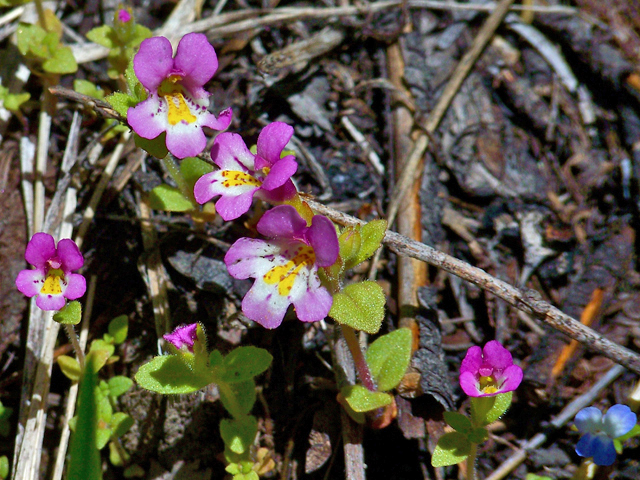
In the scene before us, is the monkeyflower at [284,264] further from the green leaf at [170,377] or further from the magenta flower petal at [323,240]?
the green leaf at [170,377]

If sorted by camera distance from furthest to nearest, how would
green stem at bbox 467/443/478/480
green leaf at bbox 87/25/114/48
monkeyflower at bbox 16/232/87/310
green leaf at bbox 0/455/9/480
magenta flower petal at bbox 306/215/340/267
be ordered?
1. green leaf at bbox 87/25/114/48
2. green leaf at bbox 0/455/9/480
3. monkeyflower at bbox 16/232/87/310
4. green stem at bbox 467/443/478/480
5. magenta flower petal at bbox 306/215/340/267

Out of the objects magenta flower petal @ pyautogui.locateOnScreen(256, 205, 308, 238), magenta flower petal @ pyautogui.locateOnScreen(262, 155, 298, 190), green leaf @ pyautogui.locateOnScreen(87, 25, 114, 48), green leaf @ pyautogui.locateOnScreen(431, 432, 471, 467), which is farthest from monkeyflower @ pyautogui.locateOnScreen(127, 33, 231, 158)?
green leaf @ pyautogui.locateOnScreen(431, 432, 471, 467)

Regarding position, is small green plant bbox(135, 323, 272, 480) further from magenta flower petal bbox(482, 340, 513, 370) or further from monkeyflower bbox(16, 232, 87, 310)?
magenta flower petal bbox(482, 340, 513, 370)

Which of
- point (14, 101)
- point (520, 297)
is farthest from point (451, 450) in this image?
point (14, 101)

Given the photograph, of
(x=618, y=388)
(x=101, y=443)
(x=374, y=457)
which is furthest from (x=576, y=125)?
(x=101, y=443)

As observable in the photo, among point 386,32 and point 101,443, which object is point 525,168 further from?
point 101,443

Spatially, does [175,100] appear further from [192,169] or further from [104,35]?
[104,35]
